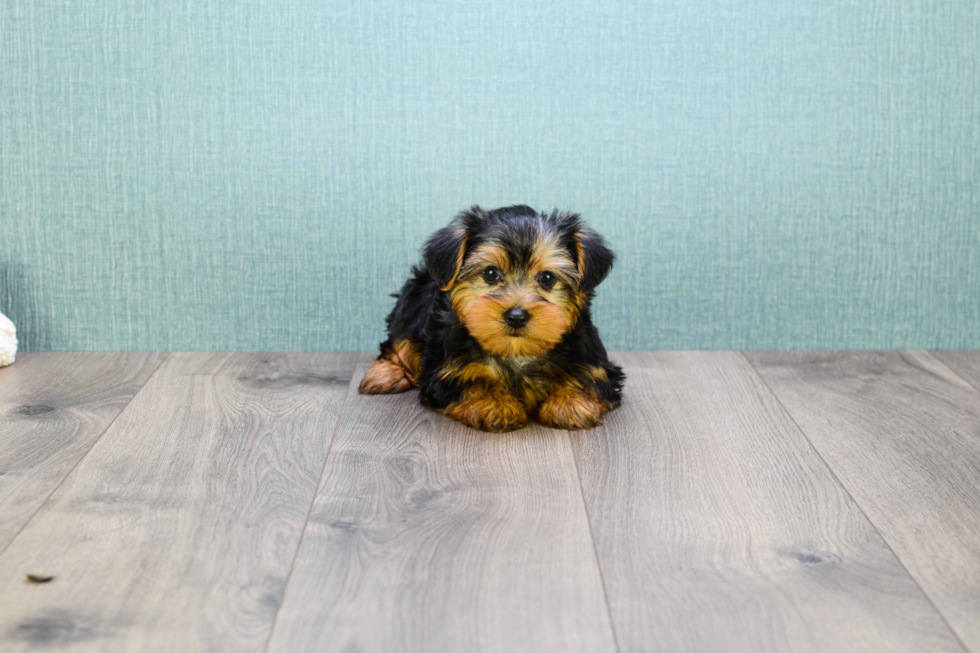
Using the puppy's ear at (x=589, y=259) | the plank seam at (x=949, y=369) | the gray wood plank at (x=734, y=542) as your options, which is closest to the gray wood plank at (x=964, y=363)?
the plank seam at (x=949, y=369)

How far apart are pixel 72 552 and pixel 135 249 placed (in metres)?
1.56

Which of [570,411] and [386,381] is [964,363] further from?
[386,381]

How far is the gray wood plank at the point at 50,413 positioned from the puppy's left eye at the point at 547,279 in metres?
1.17

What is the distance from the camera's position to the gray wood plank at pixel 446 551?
1599 mm

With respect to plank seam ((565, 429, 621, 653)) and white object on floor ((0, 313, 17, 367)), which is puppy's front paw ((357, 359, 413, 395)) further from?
white object on floor ((0, 313, 17, 367))

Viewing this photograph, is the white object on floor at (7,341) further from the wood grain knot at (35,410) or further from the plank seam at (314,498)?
the plank seam at (314,498)

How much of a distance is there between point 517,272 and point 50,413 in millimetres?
1322

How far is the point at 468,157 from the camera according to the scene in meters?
3.15

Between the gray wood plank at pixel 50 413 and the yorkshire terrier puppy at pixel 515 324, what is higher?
the yorkshire terrier puppy at pixel 515 324

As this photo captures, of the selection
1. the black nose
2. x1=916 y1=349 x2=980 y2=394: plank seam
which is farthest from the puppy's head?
x1=916 y1=349 x2=980 y2=394: plank seam

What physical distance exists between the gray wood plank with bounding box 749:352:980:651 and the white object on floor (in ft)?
7.71

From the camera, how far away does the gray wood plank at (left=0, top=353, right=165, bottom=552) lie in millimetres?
2129

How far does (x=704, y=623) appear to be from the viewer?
163 cm

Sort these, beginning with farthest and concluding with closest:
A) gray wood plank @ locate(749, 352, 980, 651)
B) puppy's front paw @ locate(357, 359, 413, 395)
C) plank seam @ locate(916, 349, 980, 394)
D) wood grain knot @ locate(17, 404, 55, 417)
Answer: plank seam @ locate(916, 349, 980, 394) → puppy's front paw @ locate(357, 359, 413, 395) → wood grain knot @ locate(17, 404, 55, 417) → gray wood plank @ locate(749, 352, 980, 651)
